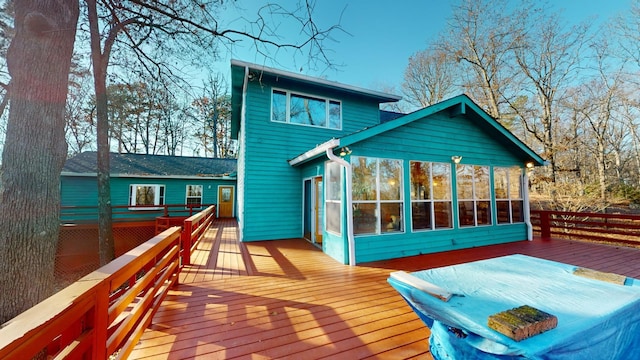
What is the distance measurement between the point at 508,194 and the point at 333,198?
16.4 feet

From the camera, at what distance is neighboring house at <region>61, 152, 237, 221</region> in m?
10.7

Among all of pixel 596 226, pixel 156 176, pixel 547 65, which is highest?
pixel 547 65

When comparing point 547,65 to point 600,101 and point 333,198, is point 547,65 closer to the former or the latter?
point 600,101

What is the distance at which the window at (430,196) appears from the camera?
5355 mm

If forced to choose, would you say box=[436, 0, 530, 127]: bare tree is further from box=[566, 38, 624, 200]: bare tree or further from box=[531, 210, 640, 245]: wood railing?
box=[531, 210, 640, 245]: wood railing

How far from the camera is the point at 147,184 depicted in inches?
458

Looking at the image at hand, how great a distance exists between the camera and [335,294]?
3295mm

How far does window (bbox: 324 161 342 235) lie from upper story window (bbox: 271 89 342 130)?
2623mm

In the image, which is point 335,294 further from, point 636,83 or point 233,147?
point 233,147

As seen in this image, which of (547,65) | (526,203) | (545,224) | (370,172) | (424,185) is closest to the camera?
(370,172)

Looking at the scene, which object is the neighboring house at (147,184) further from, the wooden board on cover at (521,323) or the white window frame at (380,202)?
the wooden board on cover at (521,323)

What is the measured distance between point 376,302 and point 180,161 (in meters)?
14.1

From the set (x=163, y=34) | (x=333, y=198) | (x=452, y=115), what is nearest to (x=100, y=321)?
(x=333, y=198)

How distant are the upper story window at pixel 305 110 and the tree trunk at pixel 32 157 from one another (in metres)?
4.70
